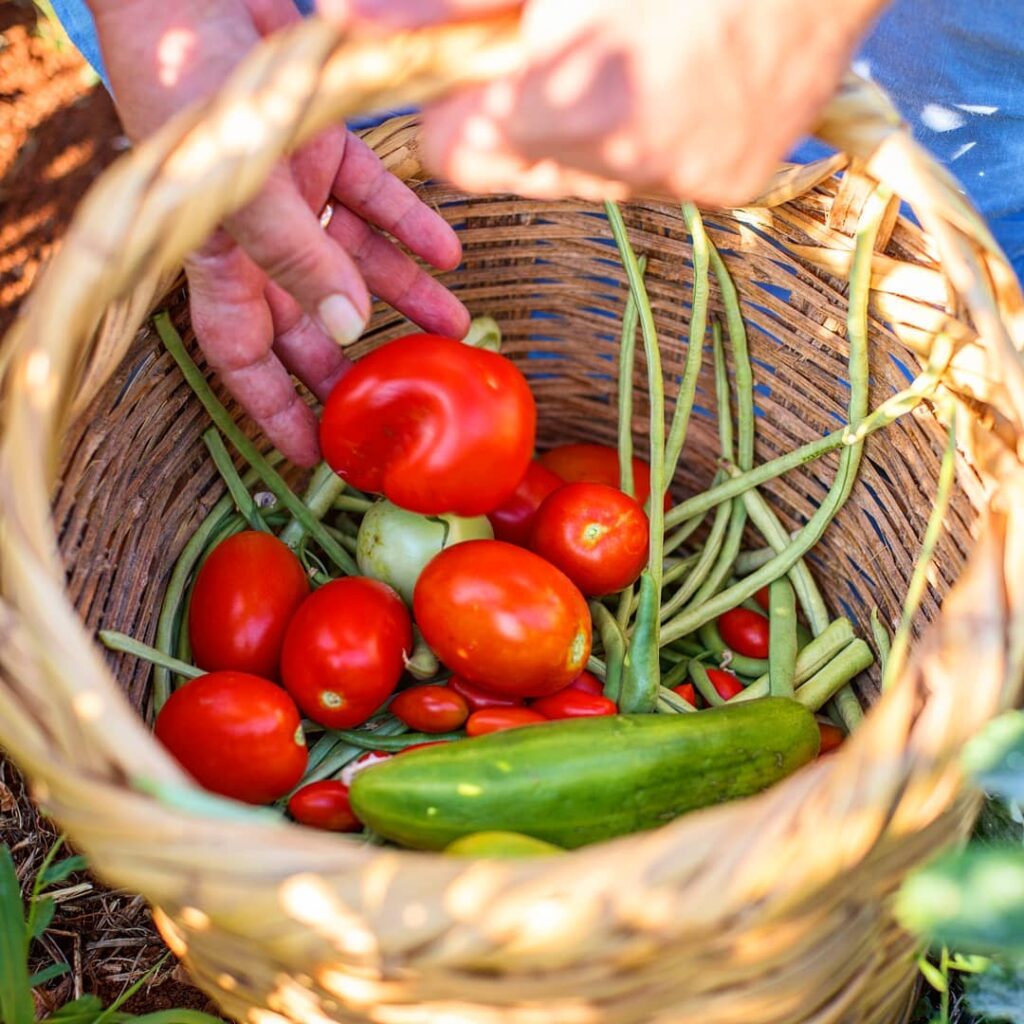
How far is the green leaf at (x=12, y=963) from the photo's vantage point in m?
0.88

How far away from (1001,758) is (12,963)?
760mm

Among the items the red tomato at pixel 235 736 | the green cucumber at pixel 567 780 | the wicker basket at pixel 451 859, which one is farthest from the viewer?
the red tomato at pixel 235 736

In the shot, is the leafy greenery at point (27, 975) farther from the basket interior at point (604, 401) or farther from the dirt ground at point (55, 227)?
the basket interior at point (604, 401)

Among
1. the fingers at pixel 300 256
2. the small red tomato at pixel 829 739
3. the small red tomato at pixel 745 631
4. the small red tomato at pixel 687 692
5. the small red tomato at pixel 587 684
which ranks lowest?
the small red tomato at pixel 829 739

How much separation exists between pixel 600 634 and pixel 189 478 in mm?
477

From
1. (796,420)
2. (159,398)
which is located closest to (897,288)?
(796,420)

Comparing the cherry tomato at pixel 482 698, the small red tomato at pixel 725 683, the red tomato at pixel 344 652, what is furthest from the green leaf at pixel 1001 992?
the red tomato at pixel 344 652

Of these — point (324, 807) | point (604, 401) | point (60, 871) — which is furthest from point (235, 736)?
point (604, 401)

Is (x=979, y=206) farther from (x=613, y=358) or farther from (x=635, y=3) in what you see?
(x=635, y=3)

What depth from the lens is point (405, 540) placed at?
45.3 inches

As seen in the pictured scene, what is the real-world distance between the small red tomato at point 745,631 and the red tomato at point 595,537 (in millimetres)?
162

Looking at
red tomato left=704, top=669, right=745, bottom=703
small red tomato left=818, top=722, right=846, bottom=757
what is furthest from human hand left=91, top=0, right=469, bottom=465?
small red tomato left=818, top=722, right=846, bottom=757

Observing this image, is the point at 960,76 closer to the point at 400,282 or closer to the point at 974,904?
A: the point at 400,282

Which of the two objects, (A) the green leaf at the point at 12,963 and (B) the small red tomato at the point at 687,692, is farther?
(B) the small red tomato at the point at 687,692
